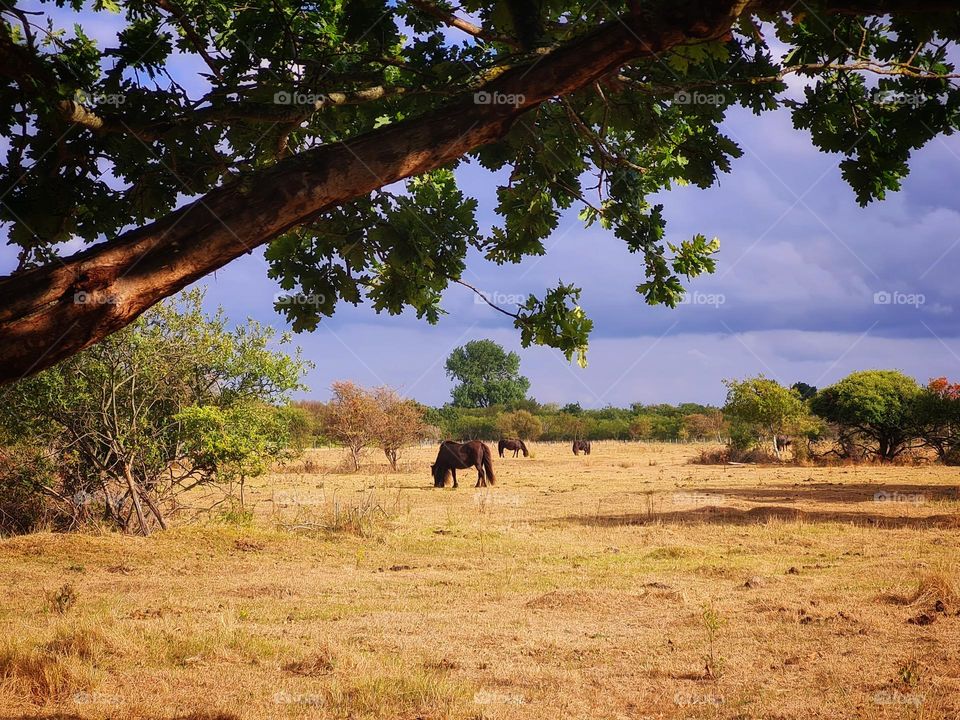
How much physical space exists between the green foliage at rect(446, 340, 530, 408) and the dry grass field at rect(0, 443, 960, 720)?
320 feet

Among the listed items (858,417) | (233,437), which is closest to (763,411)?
(858,417)

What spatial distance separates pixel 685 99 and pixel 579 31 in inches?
40.6

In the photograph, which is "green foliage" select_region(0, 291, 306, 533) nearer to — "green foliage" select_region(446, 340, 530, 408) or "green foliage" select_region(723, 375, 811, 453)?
"green foliage" select_region(723, 375, 811, 453)

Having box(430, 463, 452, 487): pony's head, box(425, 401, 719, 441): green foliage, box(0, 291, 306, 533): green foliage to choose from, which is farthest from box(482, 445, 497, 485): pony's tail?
box(425, 401, 719, 441): green foliage

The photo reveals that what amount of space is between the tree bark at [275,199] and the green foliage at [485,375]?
110 m

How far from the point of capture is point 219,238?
12.5 ft

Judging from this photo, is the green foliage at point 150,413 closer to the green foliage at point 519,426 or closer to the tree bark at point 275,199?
the tree bark at point 275,199

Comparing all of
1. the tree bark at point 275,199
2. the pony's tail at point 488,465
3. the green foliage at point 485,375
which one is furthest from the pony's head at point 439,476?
the green foliage at point 485,375

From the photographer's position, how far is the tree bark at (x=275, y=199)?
3545 millimetres

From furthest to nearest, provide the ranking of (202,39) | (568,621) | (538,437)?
1. (538,437)
2. (568,621)
3. (202,39)

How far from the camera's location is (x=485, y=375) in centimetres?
11875

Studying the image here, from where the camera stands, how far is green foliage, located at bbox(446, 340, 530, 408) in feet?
382

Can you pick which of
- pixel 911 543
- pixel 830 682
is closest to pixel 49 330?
pixel 830 682

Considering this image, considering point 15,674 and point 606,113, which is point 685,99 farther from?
point 15,674
